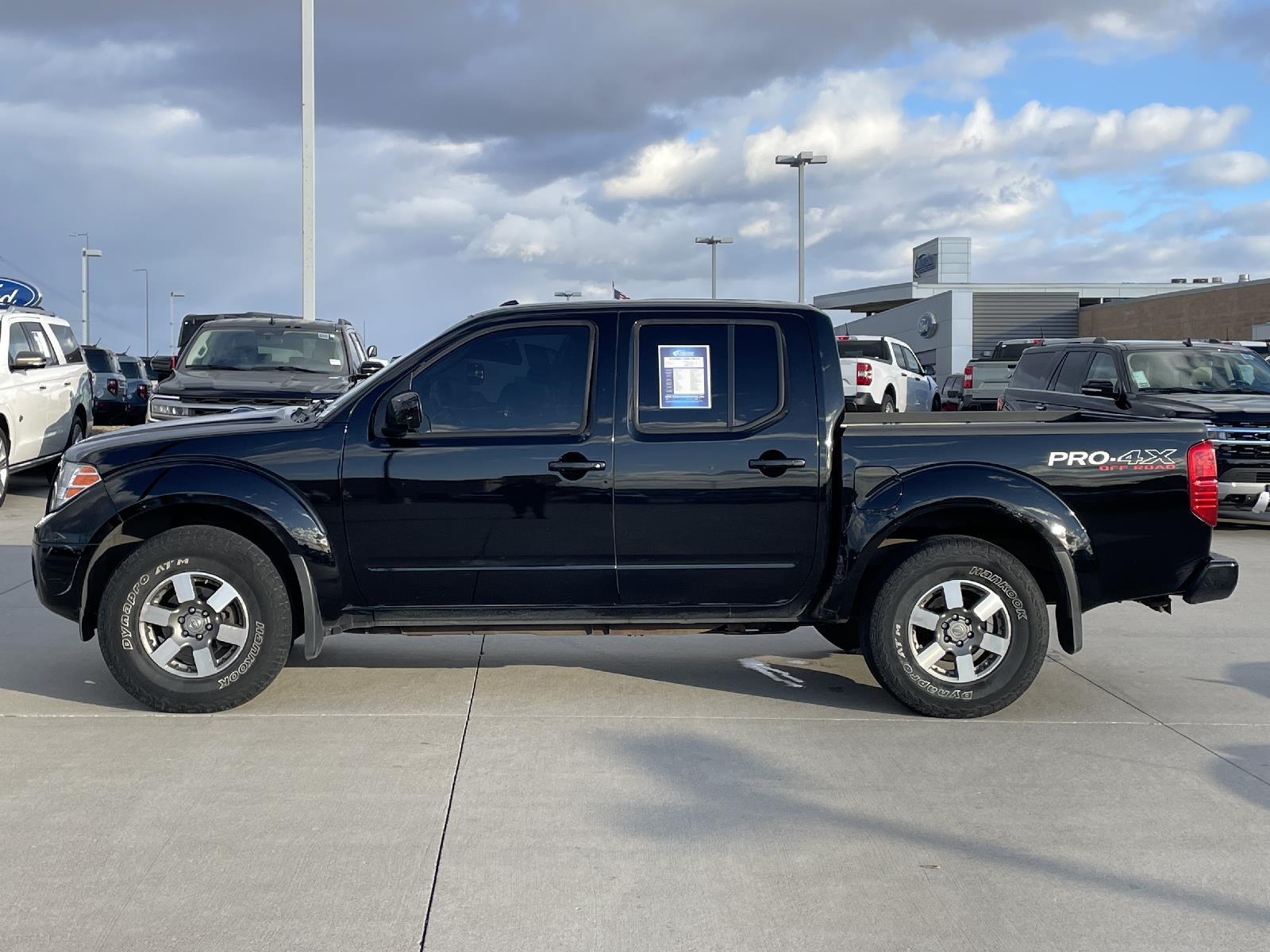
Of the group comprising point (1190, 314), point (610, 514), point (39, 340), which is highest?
point (1190, 314)

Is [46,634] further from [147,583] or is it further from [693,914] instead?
[693,914]

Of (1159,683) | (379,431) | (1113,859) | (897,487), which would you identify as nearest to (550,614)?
(379,431)

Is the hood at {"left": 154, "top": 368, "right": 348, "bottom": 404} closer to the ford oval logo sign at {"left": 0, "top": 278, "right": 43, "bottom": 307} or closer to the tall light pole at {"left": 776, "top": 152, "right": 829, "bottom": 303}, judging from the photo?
the ford oval logo sign at {"left": 0, "top": 278, "right": 43, "bottom": 307}

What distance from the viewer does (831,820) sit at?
4723 millimetres

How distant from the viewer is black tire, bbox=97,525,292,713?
5.87m

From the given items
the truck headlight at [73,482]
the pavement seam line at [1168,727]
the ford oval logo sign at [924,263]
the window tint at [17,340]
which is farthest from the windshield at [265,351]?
the ford oval logo sign at [924,263]

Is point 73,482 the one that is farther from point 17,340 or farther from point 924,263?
point 924,263

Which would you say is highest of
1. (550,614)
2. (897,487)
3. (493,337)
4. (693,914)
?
(493,337)

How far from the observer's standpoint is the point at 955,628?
606 centimetres

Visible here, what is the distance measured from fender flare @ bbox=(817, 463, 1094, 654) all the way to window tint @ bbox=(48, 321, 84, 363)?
39.6 feet

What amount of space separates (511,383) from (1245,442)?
29.6 ft

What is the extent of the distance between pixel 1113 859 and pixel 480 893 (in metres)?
2.08

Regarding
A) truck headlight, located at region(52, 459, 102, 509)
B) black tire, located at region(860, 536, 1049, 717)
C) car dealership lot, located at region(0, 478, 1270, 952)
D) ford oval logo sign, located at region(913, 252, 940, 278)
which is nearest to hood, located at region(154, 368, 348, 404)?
car dealership lot, located at region(0, 478, 1270, 952)

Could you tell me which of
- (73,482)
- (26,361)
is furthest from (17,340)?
(73,482)
